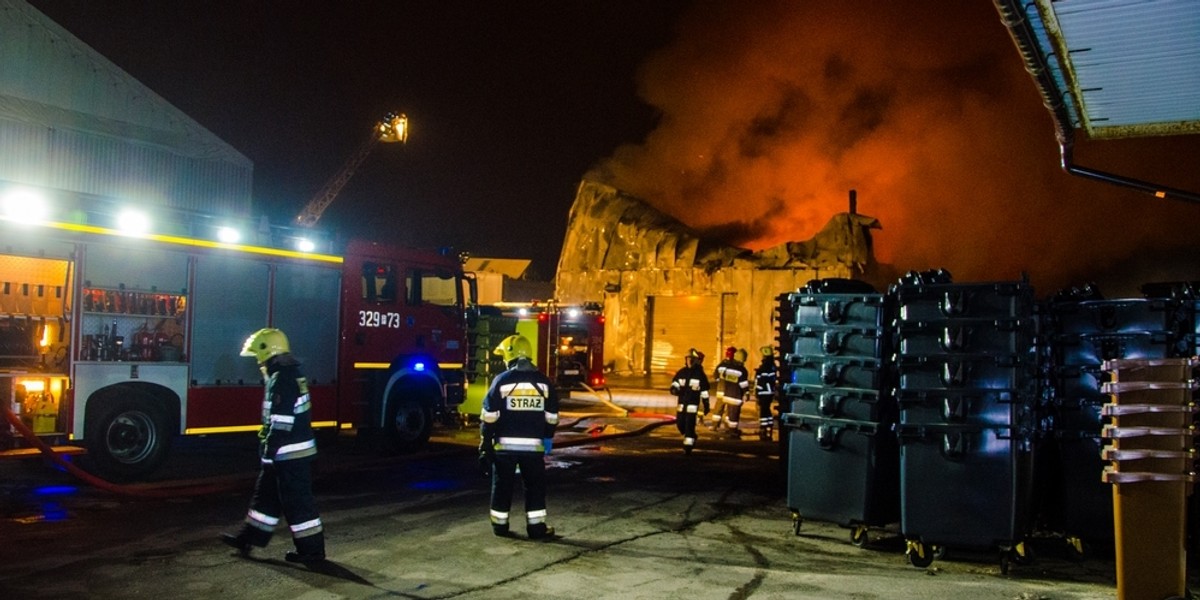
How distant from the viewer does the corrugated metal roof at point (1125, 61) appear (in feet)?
18.6

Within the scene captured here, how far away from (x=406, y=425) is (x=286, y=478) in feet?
17.8

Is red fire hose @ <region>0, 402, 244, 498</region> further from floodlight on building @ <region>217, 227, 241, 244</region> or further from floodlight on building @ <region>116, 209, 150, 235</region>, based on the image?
floodlight on building @ <region>217, 227, 241, 244</region>

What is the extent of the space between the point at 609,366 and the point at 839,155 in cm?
1067

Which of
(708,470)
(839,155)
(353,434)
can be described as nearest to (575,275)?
(839,155)

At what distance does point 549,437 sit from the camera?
21.9 feet

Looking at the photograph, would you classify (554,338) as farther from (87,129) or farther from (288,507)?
(288,507)

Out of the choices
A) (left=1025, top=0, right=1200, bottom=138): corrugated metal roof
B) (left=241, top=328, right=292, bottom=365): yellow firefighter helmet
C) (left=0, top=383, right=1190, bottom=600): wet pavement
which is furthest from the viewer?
(left=241, top=328, right=292, bottom=365): yellow firefighter helmet

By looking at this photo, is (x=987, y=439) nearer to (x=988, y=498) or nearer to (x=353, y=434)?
(x=988, y=498)

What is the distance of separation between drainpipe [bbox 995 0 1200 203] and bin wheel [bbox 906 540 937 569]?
10.5 feet

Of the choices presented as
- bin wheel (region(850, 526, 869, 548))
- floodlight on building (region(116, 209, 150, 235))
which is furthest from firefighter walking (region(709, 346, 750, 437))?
floodlight on building (region(116, 209, 150, 235))

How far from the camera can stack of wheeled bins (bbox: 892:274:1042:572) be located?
5559mm

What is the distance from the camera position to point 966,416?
5656mm

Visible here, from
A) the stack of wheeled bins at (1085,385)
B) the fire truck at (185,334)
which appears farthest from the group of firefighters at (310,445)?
the stack of wheeled bins at (1085,385)

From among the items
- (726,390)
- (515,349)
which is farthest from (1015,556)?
(726,390)
